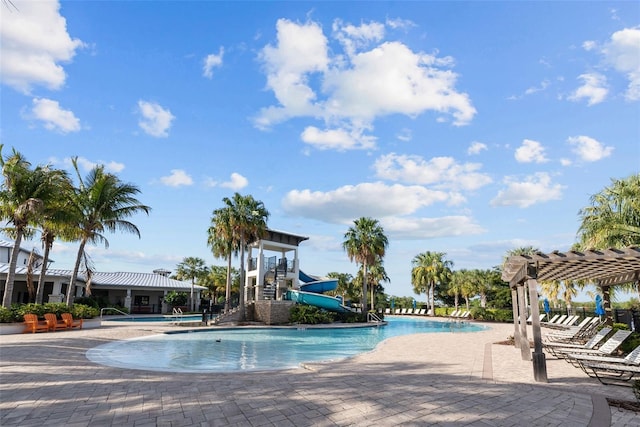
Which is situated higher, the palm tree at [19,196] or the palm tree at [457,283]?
the palm tree at [19,196]

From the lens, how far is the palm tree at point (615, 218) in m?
14.6

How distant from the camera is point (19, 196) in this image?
17859 mm

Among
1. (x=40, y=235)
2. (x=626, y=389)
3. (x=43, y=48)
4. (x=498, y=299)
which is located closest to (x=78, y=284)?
(x=40, y=235)

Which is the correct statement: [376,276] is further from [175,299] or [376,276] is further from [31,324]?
[31,324]

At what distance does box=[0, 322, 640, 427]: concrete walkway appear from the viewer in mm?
A: 5145

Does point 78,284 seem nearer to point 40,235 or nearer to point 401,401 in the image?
point 40,235

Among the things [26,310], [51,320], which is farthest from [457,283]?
[26,310]

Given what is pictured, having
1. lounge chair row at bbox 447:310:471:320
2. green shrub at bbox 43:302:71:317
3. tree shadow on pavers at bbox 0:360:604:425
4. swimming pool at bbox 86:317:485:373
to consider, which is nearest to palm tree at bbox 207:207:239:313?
swimming pool at bbox 86:317:485:373

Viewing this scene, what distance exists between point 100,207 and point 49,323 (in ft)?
24.4

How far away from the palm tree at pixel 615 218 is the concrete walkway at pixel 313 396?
25.8 ft

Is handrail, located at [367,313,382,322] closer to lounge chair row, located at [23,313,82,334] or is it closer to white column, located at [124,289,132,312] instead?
lounge chair row, located at [23,313,82,334]

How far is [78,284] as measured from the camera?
34.8m

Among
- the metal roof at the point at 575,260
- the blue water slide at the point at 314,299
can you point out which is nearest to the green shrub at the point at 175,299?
the blue water slide at the point at 314,299

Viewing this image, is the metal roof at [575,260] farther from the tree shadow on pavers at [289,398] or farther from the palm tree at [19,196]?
the palm tree at [19,196]
